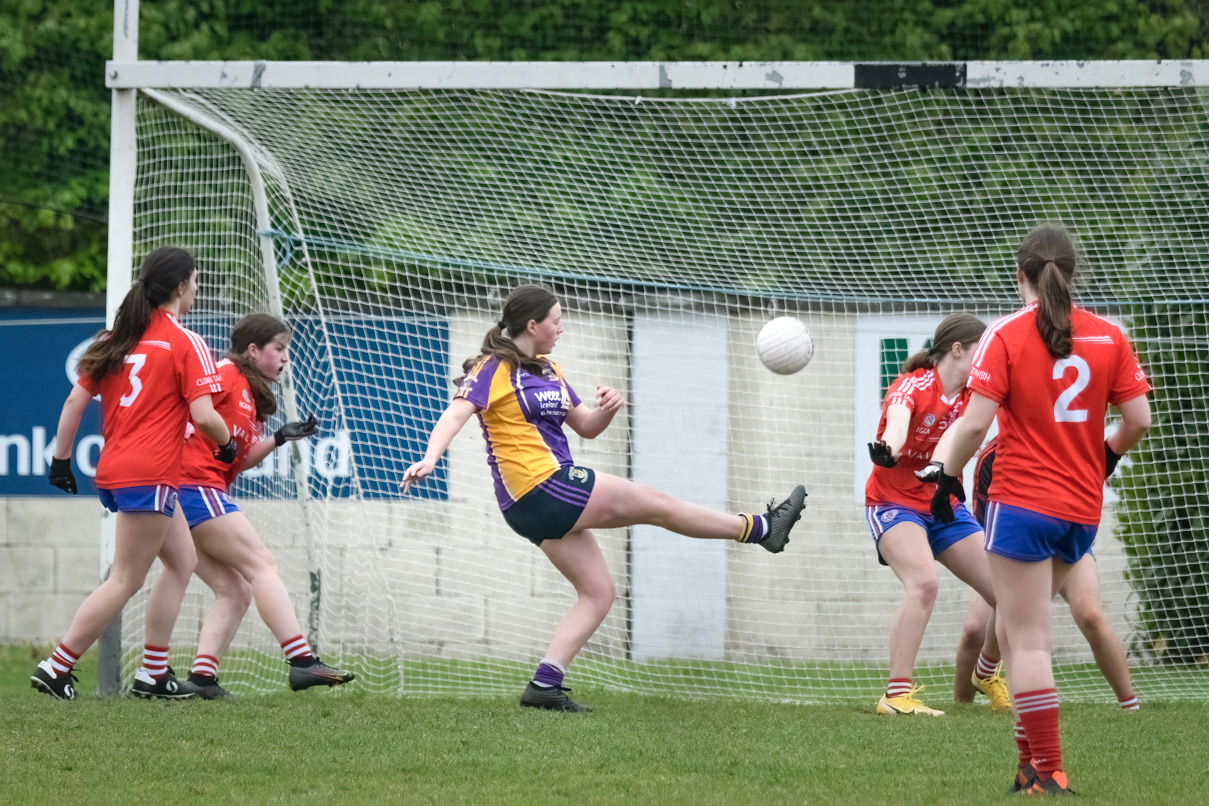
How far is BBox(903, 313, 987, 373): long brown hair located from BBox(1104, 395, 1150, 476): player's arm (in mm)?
1455

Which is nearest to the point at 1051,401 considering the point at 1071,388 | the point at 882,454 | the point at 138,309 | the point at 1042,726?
the point at 1071,388

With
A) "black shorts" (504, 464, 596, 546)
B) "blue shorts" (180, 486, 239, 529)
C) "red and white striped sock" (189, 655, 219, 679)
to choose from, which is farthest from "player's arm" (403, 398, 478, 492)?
"red and white striped sock" (189, 655, 219, 679)

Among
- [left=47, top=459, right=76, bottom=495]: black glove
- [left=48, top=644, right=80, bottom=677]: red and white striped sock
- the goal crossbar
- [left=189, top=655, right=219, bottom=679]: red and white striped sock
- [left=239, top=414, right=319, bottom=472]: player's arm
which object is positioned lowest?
[left=189, top=655, right=219, bottom=679]: red and white striped sock

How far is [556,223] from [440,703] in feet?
12.0

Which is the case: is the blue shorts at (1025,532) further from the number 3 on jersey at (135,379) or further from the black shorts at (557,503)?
the number 3 on jersey at (135,379)

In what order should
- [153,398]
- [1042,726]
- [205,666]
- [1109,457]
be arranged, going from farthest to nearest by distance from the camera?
[205,666]
[153,398]
[1109,457]
[1042,726]

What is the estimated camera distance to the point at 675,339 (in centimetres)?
859

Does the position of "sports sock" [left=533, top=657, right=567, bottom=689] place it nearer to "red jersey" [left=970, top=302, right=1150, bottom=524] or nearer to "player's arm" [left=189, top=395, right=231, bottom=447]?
"player's arm" [left=189, top=395, right=231, bottom=447]

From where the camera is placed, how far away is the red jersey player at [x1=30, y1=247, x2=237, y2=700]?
5246 mm

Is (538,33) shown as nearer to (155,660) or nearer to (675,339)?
(675,339)

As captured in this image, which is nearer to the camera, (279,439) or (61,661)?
(61,661)

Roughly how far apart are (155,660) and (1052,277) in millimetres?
4048

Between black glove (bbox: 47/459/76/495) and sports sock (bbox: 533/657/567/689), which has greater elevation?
black glove (bbox: 47/459/76/495)

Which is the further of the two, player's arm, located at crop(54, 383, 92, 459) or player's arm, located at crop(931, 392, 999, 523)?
player's arm, located at crop(54, 383, 92, 459)
